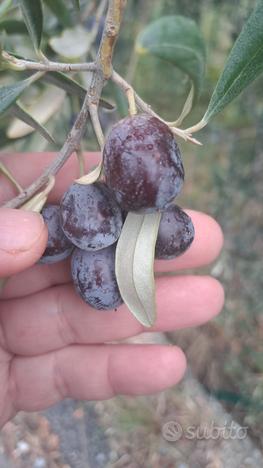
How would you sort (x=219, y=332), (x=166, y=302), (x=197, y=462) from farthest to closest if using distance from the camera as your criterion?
(x=219, y=332), (x=197, y=462), (x=166, y=302)

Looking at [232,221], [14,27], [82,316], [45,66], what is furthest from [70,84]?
[232,221]

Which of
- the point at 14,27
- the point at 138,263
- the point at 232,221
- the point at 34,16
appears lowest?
the point at 232,221

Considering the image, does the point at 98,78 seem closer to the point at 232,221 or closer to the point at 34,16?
the point at 34,16

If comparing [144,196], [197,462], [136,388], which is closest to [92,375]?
[136,388]

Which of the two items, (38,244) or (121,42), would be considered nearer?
(38,244)

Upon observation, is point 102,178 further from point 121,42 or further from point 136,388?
point 121,42

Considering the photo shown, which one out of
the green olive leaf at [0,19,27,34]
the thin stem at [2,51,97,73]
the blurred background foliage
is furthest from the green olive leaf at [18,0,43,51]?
the blurred background foliage

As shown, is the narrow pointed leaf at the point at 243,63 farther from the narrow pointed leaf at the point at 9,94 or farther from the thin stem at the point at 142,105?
the narrow pointed leaf at the point at 9,94
